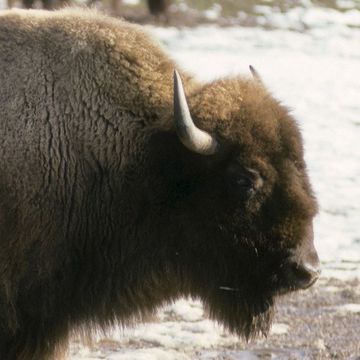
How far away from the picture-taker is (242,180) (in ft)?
16.3

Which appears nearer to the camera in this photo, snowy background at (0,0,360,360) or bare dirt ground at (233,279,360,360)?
bare dirt ground at (233,279,360,360)

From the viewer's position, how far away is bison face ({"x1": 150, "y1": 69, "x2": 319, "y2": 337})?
192 inches

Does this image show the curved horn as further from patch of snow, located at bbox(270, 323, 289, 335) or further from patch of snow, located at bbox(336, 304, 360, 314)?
patch of snow, located at bbox(336, 304, 360, 314)

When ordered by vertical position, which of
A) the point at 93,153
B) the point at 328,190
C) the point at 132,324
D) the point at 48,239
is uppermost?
the point at 93,153

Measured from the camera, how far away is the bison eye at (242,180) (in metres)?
4.94

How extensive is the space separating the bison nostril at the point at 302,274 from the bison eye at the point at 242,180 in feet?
1.26

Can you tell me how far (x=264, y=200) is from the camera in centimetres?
493

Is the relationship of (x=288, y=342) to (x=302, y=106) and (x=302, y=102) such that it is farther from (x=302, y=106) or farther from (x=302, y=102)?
(x=302, y=102)

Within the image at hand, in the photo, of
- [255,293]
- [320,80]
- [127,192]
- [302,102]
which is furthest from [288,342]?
[320,80]

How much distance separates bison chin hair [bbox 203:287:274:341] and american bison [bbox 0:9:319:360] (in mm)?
11

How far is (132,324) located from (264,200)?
936 mm

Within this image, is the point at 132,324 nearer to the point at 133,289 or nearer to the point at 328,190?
the point at 133,289

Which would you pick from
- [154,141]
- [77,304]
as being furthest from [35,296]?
[154,141]

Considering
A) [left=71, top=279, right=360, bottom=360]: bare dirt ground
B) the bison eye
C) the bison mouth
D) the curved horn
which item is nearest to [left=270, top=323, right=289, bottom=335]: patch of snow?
[left=71, top=279, right=360, bottom=360]: bare dirt ground
